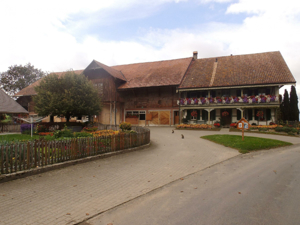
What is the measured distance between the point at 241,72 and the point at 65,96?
21.3 metres

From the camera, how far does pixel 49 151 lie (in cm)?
704

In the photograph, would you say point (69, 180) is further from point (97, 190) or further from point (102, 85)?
point (102, 85)

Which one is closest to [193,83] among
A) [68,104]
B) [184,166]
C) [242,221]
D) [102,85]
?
[102,85]

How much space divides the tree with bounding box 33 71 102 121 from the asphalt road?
1450 centimetres

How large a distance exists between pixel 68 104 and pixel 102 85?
1245 cm

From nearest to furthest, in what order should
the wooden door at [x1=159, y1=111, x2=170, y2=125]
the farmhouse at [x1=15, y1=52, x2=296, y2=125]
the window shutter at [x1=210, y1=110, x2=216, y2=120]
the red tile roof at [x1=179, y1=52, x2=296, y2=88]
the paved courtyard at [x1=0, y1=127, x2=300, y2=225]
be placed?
the paved courtyard at [x1=0, y1=127, x2=300, y2=225] < the red tile roof at [x1=179, y1=52, x2=296, y2=88] < the farmhouse at [x1=15, y1=52, x2=296, y2=125] < the window shutter at [x1=210, y1=110, x2=216, y2=120] < the wooden door at [x1=159, y1=111, x2=170, y2=125]

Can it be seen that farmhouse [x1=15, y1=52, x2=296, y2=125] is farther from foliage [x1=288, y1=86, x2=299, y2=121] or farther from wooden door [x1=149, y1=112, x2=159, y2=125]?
foliage [x1=288, y1=86, x2=299, y2=121]

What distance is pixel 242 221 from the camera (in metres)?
3.80

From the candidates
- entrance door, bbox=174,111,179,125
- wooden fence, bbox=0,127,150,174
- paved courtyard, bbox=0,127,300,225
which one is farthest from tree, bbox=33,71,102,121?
entrance door, bbox=174,111,179,125

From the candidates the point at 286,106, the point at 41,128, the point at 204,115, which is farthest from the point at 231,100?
the point at 41,128

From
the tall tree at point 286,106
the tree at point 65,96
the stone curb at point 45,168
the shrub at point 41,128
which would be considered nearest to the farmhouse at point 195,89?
the tall tree at point 286,106

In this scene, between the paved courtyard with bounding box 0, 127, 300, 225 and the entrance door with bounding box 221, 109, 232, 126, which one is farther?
the entrance door with bounding box 221, 109, 232, 126

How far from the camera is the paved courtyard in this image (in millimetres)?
4156

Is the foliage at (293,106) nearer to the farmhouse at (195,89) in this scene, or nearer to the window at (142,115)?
the farmhouse at (195,89)
